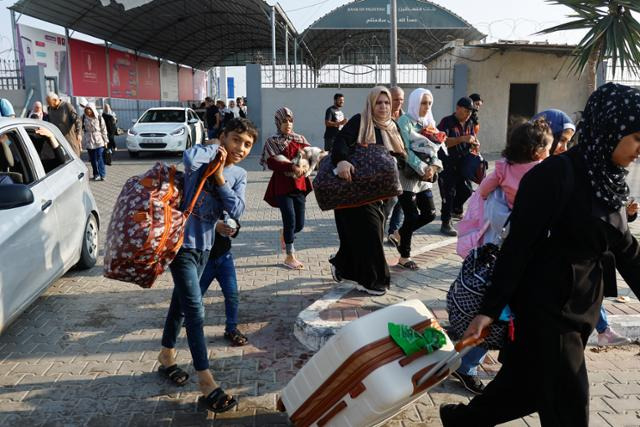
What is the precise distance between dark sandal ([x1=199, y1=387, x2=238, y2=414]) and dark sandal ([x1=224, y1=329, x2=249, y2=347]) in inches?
36.1

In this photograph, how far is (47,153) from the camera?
5.35 meters

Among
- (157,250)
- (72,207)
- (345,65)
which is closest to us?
(157,250)

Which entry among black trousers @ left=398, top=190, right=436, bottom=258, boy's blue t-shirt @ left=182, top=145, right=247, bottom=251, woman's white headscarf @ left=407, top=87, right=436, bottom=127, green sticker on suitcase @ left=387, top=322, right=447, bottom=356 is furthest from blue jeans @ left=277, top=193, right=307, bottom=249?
green sticker on suitcase @ left=387, top=322, right=447, bottom=356

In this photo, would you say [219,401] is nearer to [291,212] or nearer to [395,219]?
[291,212]

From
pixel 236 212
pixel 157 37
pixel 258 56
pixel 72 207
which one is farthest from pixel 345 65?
pixel 258 56

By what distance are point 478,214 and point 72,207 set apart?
3776 mm

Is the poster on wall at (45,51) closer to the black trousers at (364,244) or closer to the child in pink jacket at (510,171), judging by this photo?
the black trousers at (364,244)

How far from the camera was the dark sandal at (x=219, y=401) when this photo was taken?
10.7ft

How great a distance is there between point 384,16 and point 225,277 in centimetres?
1968

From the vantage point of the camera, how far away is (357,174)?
4.48m

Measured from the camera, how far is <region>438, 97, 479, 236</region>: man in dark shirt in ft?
24.0

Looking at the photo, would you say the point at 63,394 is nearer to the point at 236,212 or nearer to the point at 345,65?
the point at 236,212

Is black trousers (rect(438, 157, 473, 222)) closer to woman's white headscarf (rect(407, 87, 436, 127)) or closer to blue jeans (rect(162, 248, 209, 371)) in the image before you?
woman's white headscarf (rect(407, 87, 436, 127))

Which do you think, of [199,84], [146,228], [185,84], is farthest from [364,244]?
[199,84]
